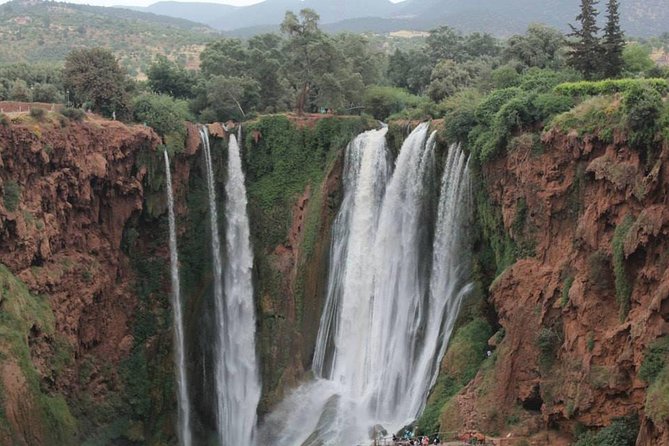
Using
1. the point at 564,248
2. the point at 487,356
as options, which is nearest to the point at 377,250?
the point at 487,356

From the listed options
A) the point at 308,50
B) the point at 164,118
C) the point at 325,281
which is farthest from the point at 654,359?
the point at 308,50

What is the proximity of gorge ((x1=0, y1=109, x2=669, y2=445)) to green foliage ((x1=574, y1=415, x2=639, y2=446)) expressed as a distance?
0.39 meters

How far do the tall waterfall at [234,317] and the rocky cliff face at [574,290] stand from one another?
44.7 ft

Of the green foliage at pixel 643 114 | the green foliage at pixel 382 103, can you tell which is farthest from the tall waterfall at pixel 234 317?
the green foliage at pixel 643 114

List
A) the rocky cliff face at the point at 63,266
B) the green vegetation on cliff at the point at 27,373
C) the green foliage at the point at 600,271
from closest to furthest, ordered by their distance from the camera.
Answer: the green foliage at the point at 600,271, the green vegetation on cliff at the point at 27,373, the rocky cliff face at the point at 63,266

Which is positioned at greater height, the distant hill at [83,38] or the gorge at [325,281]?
the distant hill at [83,38]

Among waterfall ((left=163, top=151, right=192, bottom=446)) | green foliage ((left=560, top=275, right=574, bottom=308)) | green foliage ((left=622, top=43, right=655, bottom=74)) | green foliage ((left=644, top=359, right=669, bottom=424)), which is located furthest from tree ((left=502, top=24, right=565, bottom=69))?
green foliage ((left=644, top=359, right=669, bottom=424))

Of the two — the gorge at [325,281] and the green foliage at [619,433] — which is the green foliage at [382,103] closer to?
the gorge at [325,281]

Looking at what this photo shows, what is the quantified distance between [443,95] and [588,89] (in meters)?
17.7

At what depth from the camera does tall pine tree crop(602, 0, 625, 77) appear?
33750mm

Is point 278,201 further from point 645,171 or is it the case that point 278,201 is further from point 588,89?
point 645,171

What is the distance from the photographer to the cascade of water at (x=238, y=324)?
1529 inches

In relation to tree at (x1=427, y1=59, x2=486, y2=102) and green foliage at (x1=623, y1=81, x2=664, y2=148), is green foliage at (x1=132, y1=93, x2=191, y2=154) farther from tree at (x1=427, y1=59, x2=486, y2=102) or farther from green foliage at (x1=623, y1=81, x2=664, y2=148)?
green foliage at (x1=623, y1=81, x2=664, y2=148)

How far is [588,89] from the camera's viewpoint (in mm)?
30078
